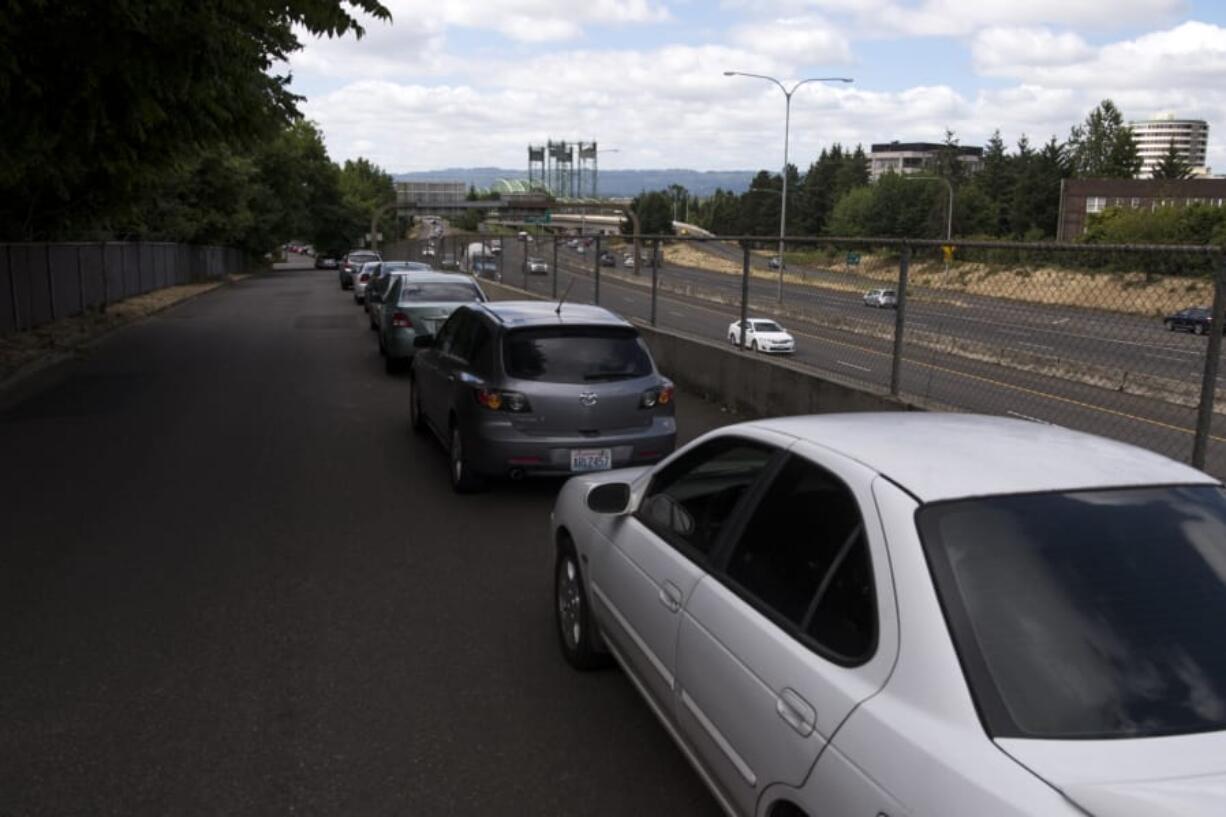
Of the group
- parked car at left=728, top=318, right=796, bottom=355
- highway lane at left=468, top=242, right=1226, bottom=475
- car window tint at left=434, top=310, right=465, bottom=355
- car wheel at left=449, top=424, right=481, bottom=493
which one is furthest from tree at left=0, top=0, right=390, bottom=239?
highway lane at left=468, top=242, right=1226, bottom=475

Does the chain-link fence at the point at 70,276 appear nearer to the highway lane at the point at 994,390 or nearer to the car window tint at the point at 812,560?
the highway lane at the point at 994,390

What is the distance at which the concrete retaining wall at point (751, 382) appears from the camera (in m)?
9.27

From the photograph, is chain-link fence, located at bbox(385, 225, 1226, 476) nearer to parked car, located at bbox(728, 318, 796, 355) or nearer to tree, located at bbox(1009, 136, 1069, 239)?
parked car, located at bbox(728, 318, 796, 355)

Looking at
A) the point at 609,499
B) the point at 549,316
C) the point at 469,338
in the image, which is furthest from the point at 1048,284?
the point at 469,338

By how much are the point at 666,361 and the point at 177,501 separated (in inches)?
299

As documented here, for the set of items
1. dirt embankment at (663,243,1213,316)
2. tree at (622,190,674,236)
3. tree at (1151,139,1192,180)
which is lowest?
dirt embankment at (663,243,1213,316)

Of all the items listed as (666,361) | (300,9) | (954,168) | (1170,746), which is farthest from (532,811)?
(954,168)

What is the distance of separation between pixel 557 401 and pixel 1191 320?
4.18 m

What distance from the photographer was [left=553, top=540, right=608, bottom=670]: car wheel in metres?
4.72

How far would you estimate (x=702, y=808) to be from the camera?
3680 millimetres

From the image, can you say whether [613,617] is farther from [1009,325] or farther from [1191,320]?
[1009,325]

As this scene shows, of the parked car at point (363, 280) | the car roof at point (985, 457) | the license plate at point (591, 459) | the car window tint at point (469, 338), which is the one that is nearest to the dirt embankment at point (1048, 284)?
the license plate at point (591, 459)

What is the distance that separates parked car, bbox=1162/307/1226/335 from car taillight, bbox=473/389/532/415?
14.0ft

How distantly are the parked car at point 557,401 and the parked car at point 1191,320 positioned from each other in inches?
142
